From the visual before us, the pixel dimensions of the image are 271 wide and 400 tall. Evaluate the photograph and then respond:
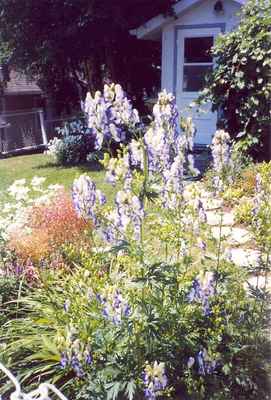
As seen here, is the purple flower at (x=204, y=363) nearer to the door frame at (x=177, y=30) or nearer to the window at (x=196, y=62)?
the window at (x=196, y=62)

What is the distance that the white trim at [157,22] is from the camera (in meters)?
9.12

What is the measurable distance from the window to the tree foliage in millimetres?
856

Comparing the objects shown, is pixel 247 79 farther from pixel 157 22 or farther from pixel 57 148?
pixel 57 148

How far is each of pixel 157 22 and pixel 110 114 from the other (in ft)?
26.3

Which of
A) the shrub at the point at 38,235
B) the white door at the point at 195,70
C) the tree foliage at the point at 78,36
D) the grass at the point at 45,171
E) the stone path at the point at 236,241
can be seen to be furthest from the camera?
the tree foliage at the point at 78,36

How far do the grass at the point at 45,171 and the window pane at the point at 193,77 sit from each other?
2580 mm

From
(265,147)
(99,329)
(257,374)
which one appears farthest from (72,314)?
(265,147)

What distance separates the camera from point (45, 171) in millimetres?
9242

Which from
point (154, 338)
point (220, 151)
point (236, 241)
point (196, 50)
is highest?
point (196, 50)

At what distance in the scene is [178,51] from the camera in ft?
31.5

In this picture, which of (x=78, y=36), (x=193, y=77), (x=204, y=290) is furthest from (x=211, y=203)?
(x=78, y=36)

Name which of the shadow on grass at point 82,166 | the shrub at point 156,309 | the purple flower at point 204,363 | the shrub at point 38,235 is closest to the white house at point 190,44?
the shadow on grass at point 82,166

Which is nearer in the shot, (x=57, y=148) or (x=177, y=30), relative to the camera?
(x=177, y=30)

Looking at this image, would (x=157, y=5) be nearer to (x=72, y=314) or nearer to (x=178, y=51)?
(x=178, y=51)
